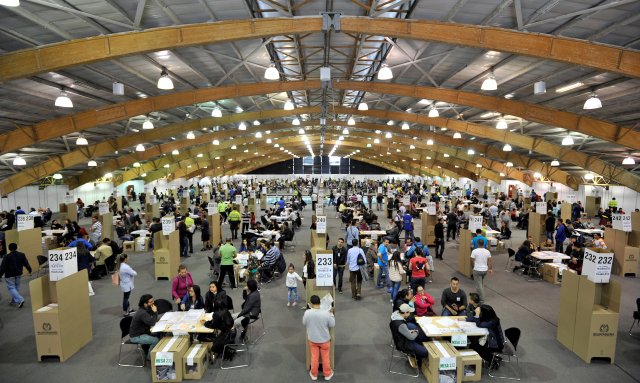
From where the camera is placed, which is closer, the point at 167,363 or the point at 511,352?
the point at 167,363

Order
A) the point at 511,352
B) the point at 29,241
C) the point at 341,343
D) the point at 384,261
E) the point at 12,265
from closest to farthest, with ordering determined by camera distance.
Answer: the point at 511,352 < the point at 341,343 < the point at 12,265 < the point at 384,261 < the point at 29,241

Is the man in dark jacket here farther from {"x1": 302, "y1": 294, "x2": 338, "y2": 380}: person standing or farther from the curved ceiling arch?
{"x1": 302, "y1": 294, "x2": 338, "y2": 380}: person standing

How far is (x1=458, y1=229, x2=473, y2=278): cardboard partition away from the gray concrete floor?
0.68 metres

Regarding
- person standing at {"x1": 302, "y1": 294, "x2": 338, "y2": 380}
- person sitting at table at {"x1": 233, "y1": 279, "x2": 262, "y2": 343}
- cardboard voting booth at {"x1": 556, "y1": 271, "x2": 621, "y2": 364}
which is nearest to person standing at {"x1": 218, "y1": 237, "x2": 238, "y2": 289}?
person sitting at table at {"x1": 233, "y1": 279, "x2": 262, "y2": 343}

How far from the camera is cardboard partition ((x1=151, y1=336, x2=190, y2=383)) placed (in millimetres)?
5883

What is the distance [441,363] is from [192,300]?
4.49m

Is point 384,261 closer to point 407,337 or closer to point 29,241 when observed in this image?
point 407,337

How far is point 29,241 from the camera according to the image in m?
13.0

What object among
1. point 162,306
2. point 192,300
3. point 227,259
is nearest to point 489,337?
point 192,300

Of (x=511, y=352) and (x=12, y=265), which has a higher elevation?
(x=12, y=265)

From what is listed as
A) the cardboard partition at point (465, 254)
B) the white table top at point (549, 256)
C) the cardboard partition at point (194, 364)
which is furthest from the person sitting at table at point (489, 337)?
the white table top at point (549, 256)

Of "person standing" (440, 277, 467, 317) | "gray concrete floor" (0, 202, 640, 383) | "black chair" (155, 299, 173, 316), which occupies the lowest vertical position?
"gray concrete floor" (0, 202, 640, 383)

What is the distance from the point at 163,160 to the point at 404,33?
97.0ft

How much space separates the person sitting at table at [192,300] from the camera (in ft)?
24.0
